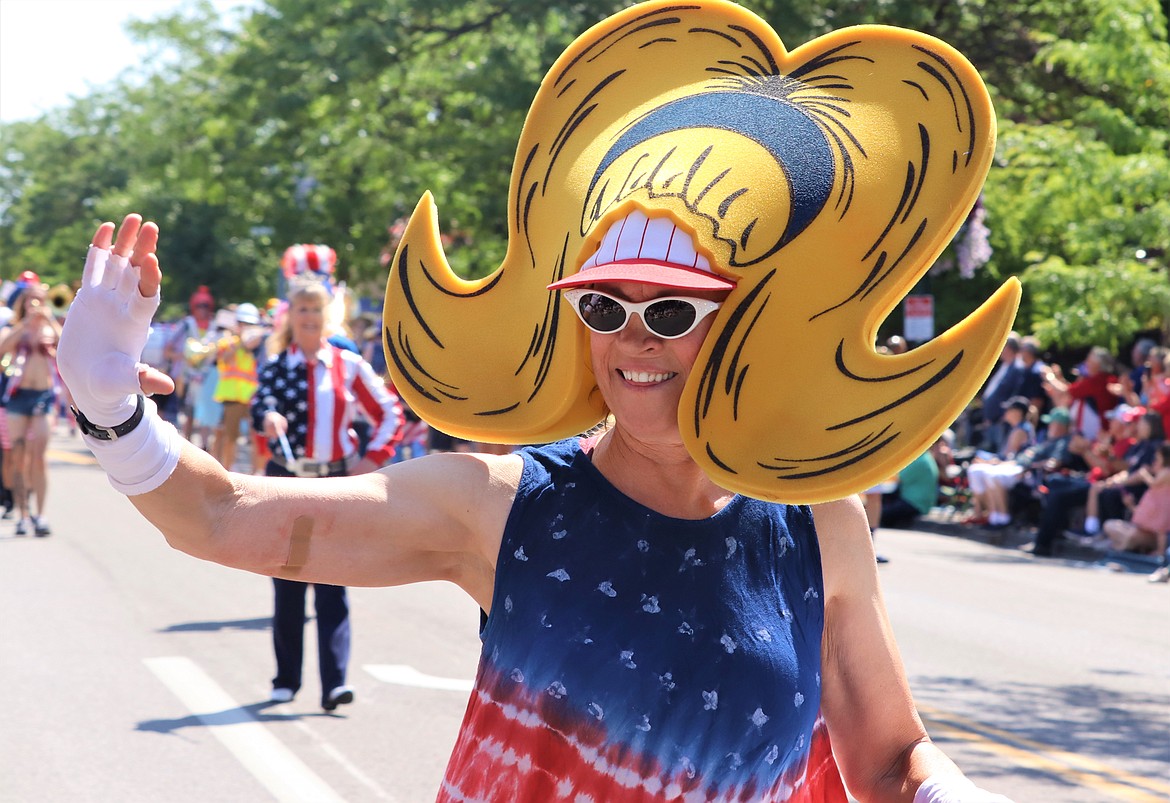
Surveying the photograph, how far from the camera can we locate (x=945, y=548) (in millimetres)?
15750

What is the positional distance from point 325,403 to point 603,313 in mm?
5666

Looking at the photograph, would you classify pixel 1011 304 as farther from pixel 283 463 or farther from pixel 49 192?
pixel 49 192

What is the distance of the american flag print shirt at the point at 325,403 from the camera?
25.9 ft

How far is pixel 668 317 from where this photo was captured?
2.39m

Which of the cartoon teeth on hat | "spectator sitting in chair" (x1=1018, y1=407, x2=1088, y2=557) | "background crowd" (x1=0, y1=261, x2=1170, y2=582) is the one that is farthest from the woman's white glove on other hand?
"spectator sitting in chair" (x1=1018, y1=407, x2=1088, y2=557)

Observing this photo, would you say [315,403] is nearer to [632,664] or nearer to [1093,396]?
[632,664]

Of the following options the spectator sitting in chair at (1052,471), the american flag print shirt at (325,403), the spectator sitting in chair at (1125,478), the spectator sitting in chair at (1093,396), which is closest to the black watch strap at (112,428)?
the american flag print shirt at (325,403)

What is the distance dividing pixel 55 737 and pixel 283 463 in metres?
1.70

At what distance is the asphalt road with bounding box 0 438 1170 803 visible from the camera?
6410 millimetres

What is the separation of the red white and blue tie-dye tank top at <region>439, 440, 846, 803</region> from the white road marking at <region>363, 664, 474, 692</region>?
17.8ft

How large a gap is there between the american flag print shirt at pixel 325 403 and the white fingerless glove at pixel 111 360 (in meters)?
5.62

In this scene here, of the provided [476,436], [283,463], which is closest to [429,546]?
[476,436]

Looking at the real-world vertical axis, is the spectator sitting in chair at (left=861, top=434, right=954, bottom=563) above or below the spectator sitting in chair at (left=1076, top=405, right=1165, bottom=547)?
below

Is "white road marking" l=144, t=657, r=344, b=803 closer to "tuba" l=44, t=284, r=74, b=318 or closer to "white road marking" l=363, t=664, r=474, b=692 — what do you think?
"white road marking" l=363, t=664, r=474, b=692
